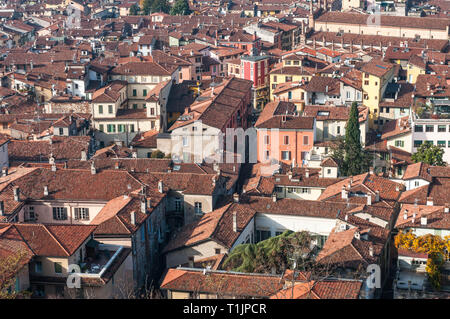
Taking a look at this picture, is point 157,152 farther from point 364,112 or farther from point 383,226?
point 383,226

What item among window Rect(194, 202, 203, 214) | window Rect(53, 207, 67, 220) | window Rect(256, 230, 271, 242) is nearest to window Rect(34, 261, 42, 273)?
window Rect(53, 207, 67, 220)

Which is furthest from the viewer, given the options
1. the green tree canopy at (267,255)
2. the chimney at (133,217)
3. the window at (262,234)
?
the window at (262,234)

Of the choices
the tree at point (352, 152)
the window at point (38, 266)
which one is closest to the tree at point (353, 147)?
the tree at point (352, 152)

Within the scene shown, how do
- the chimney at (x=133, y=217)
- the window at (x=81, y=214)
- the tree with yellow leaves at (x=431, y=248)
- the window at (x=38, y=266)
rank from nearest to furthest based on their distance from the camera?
the window at (x=38, y=266) → the tree with yellow leaves at (x=431, y=248) → the chimney at (x=133, y=217) → the window at (x=81, y=214)

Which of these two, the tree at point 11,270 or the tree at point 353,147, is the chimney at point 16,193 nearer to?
the tree at point 11,270

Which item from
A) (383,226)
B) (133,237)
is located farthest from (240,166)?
(133,237)

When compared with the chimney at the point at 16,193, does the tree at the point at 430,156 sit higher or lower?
lower
